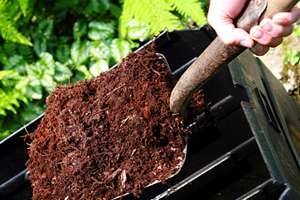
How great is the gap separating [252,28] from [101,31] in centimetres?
147

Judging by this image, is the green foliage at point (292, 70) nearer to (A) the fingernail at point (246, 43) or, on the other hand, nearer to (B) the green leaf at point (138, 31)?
(B) the green leaf at point (138, 31)

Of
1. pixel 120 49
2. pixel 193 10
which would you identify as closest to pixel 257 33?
pixel 193 10

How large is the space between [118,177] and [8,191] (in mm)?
481

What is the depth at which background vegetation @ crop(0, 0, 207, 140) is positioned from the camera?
243cm

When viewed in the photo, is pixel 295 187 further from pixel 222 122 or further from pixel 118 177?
pixel 118 177

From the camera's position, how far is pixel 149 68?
1.81 metres

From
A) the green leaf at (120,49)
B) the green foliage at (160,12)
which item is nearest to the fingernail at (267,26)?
the green foliage at (160,12)

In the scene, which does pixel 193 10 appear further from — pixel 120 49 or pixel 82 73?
pixel 82 73

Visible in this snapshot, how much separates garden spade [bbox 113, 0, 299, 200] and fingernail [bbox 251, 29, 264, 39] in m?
0.03

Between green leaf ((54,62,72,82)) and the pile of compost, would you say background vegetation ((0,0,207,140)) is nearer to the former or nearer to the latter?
green leaf ((54,62,72,82))

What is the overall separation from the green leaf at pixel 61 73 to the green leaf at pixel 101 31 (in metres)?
0.19

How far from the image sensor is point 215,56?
139 cm

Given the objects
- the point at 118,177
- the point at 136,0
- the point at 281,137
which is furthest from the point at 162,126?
the point at 136,0

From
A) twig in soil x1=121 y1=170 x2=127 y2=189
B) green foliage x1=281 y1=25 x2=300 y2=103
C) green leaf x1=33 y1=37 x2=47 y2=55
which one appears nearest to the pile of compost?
twig in soil x1=121 y1=170 x2=127 y2=189
